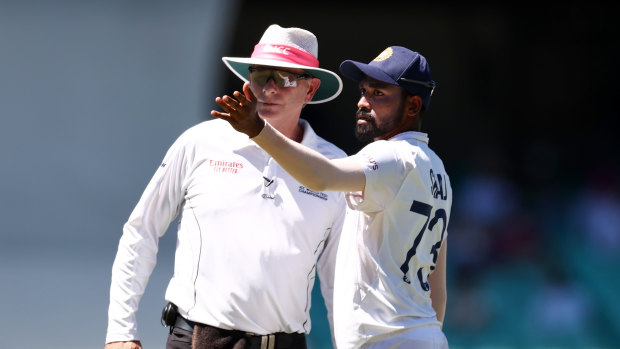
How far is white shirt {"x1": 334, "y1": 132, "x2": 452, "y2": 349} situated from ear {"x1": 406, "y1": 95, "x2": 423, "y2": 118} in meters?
0.08

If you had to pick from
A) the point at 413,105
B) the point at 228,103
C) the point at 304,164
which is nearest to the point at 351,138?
the point at 413,105

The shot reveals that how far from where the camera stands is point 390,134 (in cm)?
273

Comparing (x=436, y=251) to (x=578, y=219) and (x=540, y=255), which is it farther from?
(x=578, y=219)

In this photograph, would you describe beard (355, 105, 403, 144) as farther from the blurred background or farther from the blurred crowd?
the blurred crowd

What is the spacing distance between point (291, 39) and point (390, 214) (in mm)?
880

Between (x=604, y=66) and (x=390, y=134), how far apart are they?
7867 mm

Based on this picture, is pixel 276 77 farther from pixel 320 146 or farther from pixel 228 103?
pixel 228 103

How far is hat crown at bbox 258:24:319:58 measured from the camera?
316cm

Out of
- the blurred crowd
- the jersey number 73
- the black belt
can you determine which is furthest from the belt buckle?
the blurred crowd

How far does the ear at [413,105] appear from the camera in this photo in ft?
9.01

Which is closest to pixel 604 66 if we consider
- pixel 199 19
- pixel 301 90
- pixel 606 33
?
pixel 606 33

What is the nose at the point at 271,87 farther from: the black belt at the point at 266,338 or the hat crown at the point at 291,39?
the black belt at the point at 266,338

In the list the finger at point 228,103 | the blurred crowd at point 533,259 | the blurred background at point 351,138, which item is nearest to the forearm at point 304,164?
the finger at point 228,103

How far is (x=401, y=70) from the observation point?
2699 millimetres
